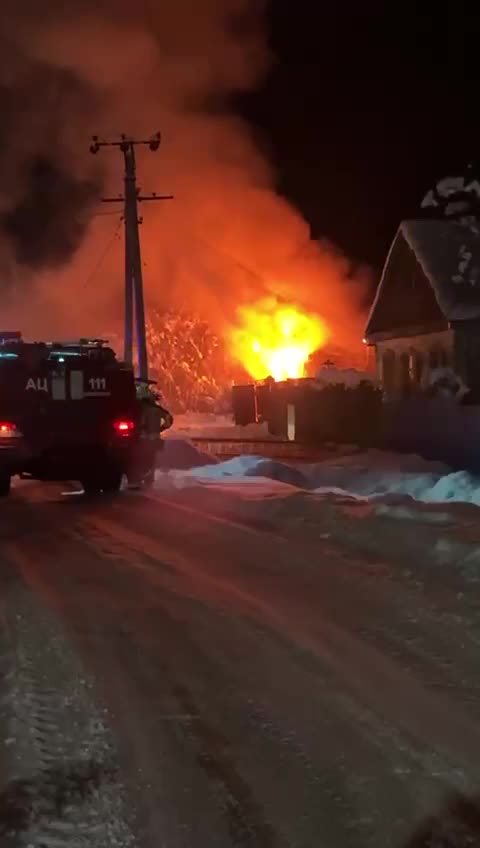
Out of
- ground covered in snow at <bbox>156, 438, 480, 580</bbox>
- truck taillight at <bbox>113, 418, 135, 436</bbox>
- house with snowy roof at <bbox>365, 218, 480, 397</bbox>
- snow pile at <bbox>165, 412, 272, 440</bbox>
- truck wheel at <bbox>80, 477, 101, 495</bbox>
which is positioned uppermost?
house with snowy roof at <bbox>365, 218, 480, 397</bbox>

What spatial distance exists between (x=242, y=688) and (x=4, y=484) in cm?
1016

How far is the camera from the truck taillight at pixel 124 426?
14.5 meters

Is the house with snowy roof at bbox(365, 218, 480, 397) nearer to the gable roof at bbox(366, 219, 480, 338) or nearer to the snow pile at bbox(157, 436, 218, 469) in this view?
the gable roof at bbox(366, 219, 480, 338)

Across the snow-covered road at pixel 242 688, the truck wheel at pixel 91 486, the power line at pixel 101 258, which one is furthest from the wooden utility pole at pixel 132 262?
the power line at pixel 101 258

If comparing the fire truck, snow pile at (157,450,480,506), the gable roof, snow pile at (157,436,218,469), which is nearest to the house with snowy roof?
the gable roof

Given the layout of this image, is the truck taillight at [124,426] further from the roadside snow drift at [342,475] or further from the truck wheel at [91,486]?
the roadside snow drift at [342,475]

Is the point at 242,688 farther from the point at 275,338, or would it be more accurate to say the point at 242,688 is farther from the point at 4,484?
the point at 275,338

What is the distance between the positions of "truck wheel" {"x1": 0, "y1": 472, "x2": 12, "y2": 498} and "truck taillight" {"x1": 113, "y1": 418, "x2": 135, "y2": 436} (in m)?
1.56

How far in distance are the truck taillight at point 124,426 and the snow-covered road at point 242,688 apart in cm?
484

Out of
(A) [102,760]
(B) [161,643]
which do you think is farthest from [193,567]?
(A) [102,760]

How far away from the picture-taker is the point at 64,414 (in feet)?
46.8

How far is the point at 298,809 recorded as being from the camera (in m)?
3.63

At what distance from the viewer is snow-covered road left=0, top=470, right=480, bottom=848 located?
363 cm

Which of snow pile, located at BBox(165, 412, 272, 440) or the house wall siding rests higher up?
the house wall siding
